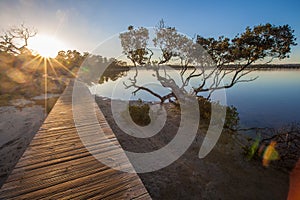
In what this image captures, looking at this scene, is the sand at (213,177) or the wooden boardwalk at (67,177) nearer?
the wooden boardwalk at (67,177)

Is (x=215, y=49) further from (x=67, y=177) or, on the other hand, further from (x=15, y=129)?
(x=15, y=129)

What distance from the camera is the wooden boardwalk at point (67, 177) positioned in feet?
5.79

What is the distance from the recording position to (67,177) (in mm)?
2059

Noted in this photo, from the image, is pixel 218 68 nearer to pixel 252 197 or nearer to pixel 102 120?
pixel 252 197

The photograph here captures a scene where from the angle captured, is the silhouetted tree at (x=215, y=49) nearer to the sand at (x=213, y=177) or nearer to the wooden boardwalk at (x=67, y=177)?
the sand at (x=213, y=177)

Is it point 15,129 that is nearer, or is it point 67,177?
point 67,177

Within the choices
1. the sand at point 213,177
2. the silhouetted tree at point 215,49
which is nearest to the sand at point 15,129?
the sand at point 213,177

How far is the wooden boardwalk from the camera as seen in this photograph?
177cm

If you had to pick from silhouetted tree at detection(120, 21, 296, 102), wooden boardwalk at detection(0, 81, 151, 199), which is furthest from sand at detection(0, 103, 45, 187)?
silhouetted tree at detection(120, 21, 296, 102)

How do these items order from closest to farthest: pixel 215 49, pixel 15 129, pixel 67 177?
pixel 67 177 < pixel 15 129 < pixel 215 49

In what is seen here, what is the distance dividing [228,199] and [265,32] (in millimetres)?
7482

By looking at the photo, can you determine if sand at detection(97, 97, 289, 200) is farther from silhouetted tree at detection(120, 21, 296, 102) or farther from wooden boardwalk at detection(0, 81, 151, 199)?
silhouetted tree at detection(120, 21, 296, 102)

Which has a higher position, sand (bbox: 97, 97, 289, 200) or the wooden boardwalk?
the wooden boardwalk

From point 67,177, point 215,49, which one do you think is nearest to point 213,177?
point 67,177
